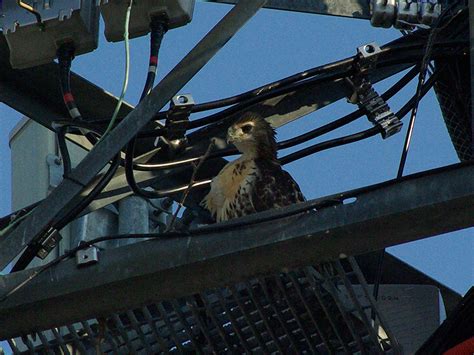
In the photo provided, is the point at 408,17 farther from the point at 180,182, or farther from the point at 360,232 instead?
the point at 360,232

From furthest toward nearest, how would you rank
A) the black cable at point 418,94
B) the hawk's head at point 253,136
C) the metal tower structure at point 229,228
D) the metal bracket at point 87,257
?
the hawk's head at point 253,136 < the black cable at point 418,94 < the metal bracket at point 87,257 < the metal tower structure at point 229,228

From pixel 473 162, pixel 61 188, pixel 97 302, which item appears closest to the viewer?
pixel 473 162

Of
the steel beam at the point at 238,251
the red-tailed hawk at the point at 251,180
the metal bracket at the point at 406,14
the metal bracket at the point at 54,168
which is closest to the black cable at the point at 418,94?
the metal bracket at the point at 406,14

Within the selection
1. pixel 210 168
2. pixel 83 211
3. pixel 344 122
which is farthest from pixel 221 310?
pixel 210 168

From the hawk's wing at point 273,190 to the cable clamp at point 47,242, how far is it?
6.59ft

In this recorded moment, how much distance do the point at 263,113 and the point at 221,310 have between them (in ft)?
5.69

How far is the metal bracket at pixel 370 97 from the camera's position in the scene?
644cm

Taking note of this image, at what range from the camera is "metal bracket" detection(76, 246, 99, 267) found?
513 centimetres

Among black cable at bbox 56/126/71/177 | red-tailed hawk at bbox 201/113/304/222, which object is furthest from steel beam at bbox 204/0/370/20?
black cable at bbox 56/126/71/177

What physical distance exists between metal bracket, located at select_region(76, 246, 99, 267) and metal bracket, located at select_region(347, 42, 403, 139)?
1.74 meters

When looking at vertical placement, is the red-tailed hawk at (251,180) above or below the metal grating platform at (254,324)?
above

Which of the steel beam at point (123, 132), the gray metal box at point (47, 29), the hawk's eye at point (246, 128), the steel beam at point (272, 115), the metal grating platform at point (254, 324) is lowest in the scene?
the metal grating platform at point (254, 324)

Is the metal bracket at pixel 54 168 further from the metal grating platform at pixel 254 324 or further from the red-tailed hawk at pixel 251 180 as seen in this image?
the metal grating platform at pixel 254 324

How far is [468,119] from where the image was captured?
22.2 feet
